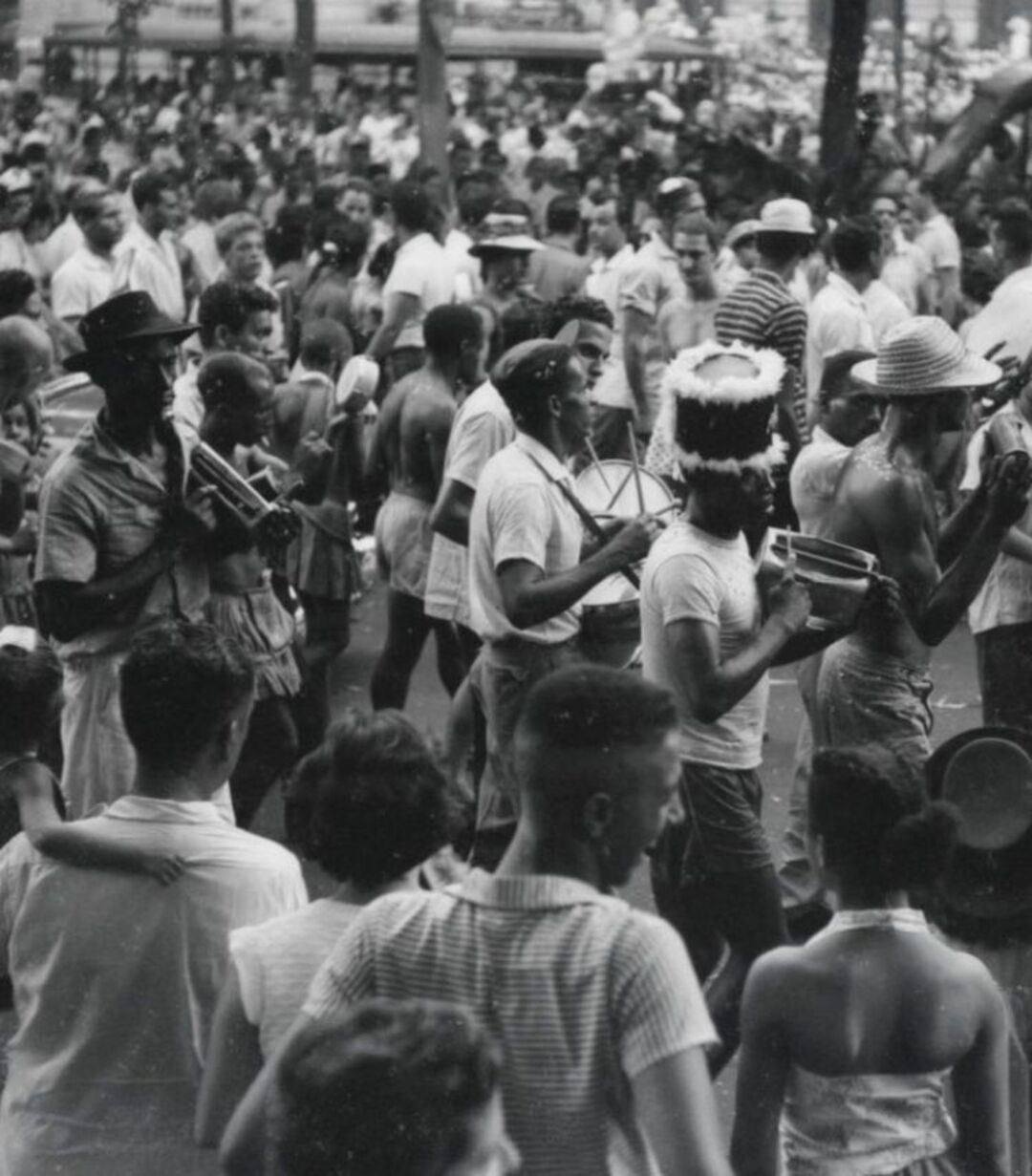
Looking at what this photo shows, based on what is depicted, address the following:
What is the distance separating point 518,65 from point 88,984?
3971 cm

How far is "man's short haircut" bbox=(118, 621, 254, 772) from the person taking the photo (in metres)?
3.86

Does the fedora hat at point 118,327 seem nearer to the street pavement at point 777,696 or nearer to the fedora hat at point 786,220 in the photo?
the street pavement at point 777,696

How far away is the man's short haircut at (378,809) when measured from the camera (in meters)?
3.47

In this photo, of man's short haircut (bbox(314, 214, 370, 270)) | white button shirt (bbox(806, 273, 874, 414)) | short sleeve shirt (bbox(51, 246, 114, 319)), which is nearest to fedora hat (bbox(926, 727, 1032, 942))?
white button shirt (bbox(806, 273, 874, 414))

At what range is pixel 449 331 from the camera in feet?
26.9

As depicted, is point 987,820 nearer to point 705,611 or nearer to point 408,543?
point 705,611

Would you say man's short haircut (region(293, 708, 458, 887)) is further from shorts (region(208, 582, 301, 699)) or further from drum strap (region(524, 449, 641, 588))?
shorts (region(208, 582, 301, 699))

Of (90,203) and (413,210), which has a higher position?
(413,210)

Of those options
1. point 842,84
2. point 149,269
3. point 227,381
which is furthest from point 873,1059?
point 842,84

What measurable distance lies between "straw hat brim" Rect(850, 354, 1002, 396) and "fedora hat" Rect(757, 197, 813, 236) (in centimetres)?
409

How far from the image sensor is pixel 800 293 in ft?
43.0

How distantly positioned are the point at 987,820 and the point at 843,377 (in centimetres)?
227

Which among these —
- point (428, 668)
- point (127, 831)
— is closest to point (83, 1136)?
point (127, 831)

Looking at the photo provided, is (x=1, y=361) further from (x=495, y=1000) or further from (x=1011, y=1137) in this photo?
(x=495, y=1000)
